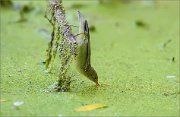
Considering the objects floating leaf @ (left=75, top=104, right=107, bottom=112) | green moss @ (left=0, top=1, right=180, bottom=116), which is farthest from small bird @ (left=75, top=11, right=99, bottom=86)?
floating leaf @ (left=75, top=104, right=107, bottom=112)

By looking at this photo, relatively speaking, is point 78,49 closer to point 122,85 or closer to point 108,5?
point 122,85

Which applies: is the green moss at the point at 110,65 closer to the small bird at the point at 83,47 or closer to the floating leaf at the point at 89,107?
the floating leaf at the point at 89,107

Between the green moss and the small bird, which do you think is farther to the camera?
the small bird

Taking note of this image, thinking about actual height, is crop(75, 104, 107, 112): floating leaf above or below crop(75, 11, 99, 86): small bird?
below

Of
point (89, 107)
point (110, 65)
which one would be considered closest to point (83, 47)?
point (89, 107)

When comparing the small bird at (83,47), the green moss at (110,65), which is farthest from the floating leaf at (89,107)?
the small bird at (83,47)

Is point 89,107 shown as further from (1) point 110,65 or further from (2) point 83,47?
(1) point 110,65

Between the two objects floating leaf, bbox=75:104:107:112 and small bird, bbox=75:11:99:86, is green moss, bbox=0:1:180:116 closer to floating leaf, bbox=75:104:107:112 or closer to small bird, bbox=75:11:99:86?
floating leaf, bbox=75:104:107:112

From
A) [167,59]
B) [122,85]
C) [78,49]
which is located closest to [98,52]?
[167,59]

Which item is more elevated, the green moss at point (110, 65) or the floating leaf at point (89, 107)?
the green moss at point (110, 65)
